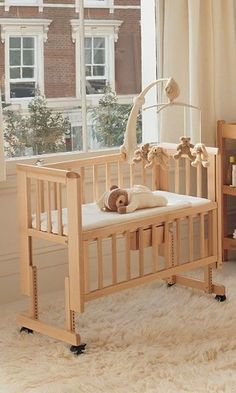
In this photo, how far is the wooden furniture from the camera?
12.7ft

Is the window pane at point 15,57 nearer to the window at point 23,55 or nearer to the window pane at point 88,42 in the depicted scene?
the window at point 23,55

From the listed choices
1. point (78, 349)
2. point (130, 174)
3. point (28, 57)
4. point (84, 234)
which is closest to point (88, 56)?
point (28, 57)

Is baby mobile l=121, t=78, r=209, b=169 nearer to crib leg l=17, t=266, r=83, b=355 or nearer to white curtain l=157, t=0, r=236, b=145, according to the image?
white curtain l=157, t=0, r=236, b=145

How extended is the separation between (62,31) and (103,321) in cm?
132

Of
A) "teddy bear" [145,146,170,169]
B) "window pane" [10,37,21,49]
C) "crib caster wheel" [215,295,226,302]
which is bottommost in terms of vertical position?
"crib caster wheel" [215,295,226,302]

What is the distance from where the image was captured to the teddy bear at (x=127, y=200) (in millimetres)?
3061

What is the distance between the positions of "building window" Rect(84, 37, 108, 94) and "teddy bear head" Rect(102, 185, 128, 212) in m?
0.84

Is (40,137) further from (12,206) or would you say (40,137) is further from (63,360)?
(63,360)

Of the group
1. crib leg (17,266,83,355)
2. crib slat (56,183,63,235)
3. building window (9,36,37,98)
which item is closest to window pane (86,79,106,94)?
building window (9,36,37,98)

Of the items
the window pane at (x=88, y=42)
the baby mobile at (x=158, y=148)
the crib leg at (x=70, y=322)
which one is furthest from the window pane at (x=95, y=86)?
the crib leg at (x=70, y=322)

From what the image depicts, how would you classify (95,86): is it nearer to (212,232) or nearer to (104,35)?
(104,35)

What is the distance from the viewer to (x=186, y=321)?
3.15m

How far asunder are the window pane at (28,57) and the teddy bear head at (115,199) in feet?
2.66

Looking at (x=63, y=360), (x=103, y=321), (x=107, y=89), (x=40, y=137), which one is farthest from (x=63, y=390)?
(x=107, y=89)
